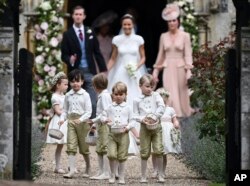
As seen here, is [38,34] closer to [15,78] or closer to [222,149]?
[222,149]

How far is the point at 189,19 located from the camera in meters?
21.7

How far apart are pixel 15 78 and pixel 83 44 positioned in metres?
6.22

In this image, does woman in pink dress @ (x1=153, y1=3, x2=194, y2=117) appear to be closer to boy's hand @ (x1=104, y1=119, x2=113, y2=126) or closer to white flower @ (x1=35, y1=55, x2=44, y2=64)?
white flower @ (x1=35, y1=55, x2=44, y2=64)

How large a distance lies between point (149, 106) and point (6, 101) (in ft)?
7.51

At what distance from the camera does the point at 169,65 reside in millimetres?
20453

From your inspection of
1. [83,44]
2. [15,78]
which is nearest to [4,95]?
[15,78]

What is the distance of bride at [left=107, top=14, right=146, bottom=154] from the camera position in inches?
751

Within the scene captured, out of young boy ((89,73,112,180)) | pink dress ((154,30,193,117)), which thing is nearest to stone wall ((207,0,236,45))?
pink dress ((154,30,193,117))

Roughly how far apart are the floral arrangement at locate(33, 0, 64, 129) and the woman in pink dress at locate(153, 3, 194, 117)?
1.82 m

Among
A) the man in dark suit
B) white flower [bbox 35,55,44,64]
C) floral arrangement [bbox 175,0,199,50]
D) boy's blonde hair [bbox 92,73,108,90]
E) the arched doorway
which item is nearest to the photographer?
boy's blonde hair [bbox 92,73,108,90]

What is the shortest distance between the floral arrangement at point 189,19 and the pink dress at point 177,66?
119cm

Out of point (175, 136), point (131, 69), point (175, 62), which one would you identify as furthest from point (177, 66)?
point (175, 136)

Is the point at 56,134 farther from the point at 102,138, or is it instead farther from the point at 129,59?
the point at 129,59

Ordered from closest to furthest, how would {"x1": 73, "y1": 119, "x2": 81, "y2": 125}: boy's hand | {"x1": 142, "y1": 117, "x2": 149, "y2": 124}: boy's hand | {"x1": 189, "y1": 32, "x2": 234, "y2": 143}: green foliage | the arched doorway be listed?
{"x1": 142, "y1": 117, "x2": 149, "y2": 124}: boy's hand
{"x1": 73, "y1": 119, "x2": 81, "y2": 125}: boy's hand
{"x1": 189, "y1": 32, "x2": 234, "y2": 143}: green foliage
the arched doorway
